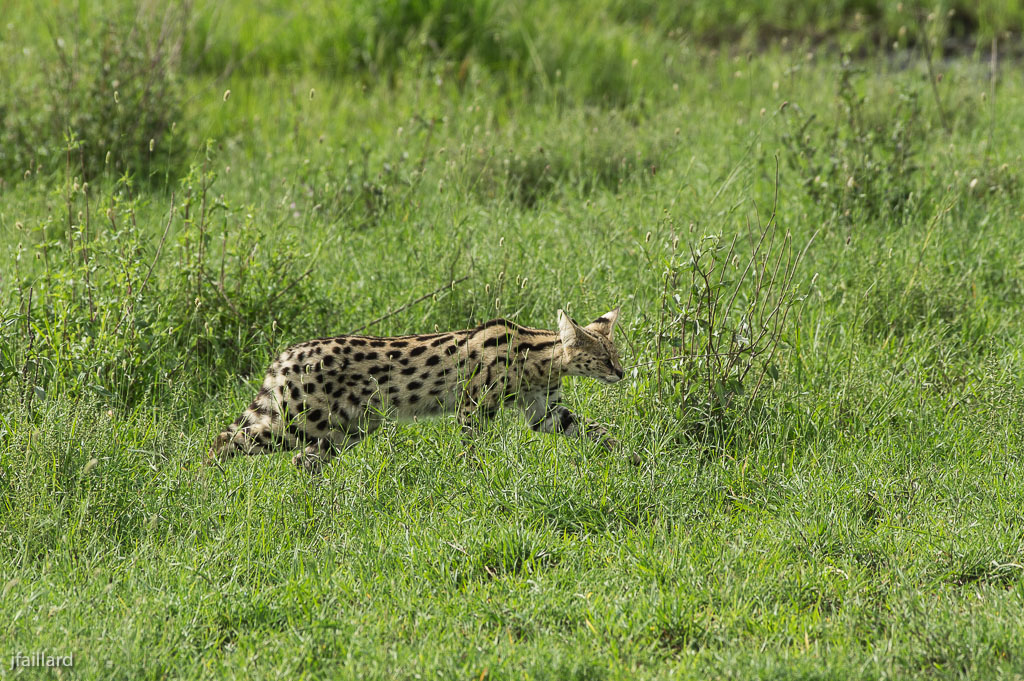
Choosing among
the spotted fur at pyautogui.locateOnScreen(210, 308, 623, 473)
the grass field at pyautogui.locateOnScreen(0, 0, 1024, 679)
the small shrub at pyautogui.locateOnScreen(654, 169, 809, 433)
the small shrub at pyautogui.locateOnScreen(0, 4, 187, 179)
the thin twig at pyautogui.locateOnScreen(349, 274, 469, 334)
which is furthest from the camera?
the small shrub at pyautogui.locateOnScreen(0, 4, 187, 179)

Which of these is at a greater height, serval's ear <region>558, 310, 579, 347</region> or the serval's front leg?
serval's ear <region>558, 310, 579, 347</region>

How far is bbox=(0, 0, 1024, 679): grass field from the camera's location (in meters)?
4.73

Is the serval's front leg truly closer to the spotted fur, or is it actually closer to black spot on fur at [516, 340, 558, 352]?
Answer: the spotted fur

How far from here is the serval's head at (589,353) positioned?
245 inches

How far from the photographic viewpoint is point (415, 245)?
7879 millimetres

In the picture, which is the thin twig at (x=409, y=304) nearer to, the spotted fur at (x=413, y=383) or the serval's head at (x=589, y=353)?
the spotted fur at (x=413, y=383)

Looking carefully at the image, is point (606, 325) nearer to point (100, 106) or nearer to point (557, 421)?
point (557, 421)

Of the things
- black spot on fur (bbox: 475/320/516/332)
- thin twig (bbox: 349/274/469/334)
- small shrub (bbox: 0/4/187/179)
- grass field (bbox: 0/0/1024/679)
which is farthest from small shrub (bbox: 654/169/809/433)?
small shrub (bbox: 0/4/187/179)

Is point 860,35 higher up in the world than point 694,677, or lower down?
higher up

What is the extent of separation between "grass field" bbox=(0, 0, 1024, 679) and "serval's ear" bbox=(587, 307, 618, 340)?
0.27m

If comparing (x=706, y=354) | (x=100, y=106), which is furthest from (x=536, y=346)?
(x=100, y=106)

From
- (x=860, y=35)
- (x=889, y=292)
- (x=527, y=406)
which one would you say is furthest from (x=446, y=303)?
(x=860, y=35)

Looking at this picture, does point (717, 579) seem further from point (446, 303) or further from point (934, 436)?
point (446, 303)

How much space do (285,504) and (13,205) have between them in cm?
419
